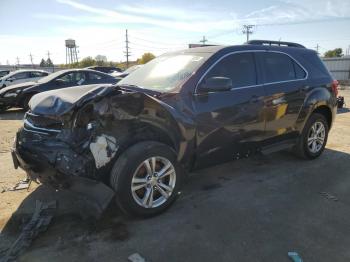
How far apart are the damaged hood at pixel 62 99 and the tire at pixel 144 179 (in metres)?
0.68

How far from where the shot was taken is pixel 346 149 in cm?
657

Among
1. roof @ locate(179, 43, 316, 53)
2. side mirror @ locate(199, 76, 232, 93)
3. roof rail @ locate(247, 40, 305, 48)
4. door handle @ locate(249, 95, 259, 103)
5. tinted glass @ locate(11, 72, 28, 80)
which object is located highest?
roof rail @ locate(247, 40, 305, 48)

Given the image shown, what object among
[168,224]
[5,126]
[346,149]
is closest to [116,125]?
[168,224]

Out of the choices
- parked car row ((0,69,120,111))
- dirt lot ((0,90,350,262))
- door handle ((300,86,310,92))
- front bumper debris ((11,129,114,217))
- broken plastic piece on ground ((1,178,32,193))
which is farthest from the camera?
parked car row ((0,69,120,111))

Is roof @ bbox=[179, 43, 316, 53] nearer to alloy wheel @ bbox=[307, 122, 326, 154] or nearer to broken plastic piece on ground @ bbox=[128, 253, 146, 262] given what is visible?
alloy wheel @ bbox=[307, 122, 326, 154]

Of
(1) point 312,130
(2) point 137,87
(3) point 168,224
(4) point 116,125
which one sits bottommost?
(3) point 168,224

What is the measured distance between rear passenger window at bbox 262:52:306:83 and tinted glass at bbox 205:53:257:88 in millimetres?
288

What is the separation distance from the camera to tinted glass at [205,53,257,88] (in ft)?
14.2

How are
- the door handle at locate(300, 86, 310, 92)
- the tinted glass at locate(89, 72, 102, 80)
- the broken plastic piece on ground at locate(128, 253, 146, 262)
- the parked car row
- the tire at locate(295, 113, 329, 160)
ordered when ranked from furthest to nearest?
the tinted glass at locate(89, 72, 102, 80) < the parked car row < the tire at locate(295, 113, 329, 160) < the door handle at locate(300, 86, 310, 92) < the broken plastic piece on ground at locate(128, 253, 146, 262)

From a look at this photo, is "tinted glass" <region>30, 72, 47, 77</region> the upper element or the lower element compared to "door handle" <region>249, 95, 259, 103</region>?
upper

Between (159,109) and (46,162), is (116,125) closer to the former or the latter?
(159,109)

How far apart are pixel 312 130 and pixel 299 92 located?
84 centimetres

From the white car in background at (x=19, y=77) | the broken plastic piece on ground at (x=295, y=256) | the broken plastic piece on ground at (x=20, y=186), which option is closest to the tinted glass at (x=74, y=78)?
the white car in background at (x=19, y=77)

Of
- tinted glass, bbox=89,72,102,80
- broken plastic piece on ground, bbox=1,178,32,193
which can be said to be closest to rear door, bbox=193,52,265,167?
broken plastic piece on ground, bbox=1,178,32,193
